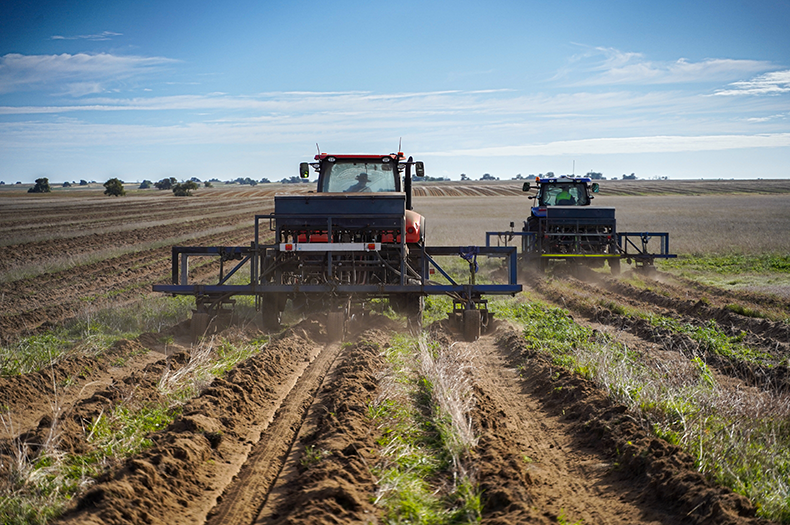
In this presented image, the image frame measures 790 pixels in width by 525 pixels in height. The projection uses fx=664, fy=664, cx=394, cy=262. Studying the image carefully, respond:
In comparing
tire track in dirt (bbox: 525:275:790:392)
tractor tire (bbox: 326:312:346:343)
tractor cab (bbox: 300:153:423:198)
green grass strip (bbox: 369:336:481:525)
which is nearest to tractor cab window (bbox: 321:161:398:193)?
tractor cab (bbox: 300:153:423:198)

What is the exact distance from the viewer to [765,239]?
88.5ft

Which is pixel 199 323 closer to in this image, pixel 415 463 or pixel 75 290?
pixel 415 463

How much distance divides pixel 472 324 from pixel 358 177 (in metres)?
3.98

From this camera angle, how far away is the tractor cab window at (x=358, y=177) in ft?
41.4

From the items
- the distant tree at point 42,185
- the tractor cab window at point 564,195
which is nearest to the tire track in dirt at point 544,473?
the tractor cab window at point 564,195

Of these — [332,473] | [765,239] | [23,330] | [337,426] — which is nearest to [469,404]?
[337,426]

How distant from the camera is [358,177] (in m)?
12.8

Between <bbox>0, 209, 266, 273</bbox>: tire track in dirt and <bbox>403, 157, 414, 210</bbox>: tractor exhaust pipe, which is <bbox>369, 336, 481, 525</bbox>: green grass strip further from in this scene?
<bbox>0, 209, 266, 273</bbox>: tire track in dirt

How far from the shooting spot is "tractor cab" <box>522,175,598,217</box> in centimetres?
2164

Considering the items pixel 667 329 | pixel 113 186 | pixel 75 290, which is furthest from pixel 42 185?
pixel 667 329

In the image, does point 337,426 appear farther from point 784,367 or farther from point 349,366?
point 784,367

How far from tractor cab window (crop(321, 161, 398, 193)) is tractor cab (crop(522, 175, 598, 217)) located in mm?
10120

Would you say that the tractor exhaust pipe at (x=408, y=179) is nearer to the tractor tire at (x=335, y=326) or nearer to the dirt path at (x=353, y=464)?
the tractor tire at (x=335, y=326)

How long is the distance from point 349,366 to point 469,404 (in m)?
2.04
